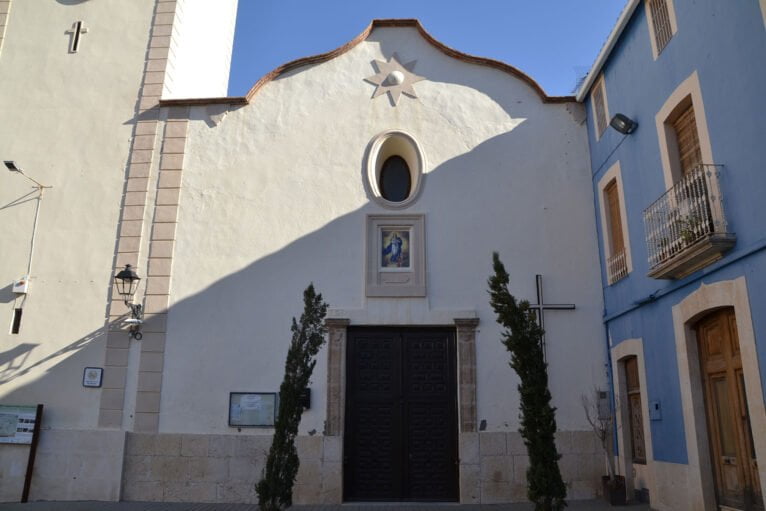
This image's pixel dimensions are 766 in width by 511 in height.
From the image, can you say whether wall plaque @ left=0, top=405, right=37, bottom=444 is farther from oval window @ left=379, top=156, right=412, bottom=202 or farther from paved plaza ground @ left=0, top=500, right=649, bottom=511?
oval window @ left=379, top=156, right=412, bottom=202

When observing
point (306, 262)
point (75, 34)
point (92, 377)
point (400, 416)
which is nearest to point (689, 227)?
point (400, 416)

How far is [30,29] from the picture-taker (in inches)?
470

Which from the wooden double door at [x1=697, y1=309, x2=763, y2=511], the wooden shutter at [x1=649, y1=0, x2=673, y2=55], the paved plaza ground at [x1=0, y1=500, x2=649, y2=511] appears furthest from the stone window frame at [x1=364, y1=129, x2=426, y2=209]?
the wooden double door at [x1=697, y1=309, x2=763, y2=511]

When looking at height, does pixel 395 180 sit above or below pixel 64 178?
above

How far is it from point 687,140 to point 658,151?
1.60 feet

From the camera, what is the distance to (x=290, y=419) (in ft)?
23.1

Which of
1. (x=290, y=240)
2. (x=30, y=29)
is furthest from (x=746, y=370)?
(x=30, y=29)

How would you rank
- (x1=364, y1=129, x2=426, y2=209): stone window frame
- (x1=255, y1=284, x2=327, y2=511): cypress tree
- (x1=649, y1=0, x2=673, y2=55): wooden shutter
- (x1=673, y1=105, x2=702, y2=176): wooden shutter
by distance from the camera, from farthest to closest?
(x1=364, y1=129, x2=426, y2=209): stone window frame, (x1=649, y1=0, x2=673, y2=55): wooden shutter, (x1=673, y1=105, x2=702, y2=176): wooden shutter, (x1=255, y1=284, x2=327, y2=511): cypress tree

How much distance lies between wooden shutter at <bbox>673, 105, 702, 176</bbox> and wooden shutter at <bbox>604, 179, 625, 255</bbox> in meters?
1.74

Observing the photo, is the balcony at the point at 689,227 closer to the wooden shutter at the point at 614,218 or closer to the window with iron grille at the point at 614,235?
the window with iron grille at the point at 614,235

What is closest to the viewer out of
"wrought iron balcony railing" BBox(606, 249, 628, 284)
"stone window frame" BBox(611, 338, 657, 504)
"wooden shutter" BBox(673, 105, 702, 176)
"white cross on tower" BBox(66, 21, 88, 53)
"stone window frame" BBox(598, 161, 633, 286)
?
"wooden shutter" BBox(673, 105, 702, 176)

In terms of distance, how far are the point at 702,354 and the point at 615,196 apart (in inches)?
124

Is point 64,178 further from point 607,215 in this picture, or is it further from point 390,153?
point 607,215

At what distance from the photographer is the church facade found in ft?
31.6
